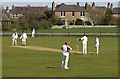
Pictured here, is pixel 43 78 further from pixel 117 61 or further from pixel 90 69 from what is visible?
pixel 117 61

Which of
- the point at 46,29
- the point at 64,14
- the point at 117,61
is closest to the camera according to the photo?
the point at 117,61

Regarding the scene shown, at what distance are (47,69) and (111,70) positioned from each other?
4.04 meters

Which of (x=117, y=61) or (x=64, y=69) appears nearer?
(x=64, y=69)

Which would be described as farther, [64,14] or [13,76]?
[64,14]

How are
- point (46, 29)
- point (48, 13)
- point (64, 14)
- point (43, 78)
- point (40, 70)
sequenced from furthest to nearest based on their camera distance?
point (64, 14), point (48, 13), point (46, 29), point (40, 70), point (43, 78)

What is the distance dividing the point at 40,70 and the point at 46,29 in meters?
60.5

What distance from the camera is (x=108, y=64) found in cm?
2489

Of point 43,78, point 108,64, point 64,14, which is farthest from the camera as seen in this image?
point 64,14

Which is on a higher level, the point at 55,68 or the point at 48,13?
the point at 48,13

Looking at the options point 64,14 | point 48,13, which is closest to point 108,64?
point 48,13

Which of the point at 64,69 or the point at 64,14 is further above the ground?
the point at 64,14

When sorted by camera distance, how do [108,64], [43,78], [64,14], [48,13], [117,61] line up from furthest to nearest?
[64,14] → [48,13] → [117,61] → [108,64] → [43,78]

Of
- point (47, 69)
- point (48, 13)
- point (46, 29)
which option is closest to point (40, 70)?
point (47, 69)

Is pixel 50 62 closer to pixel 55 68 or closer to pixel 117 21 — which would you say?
pixel 55 68
